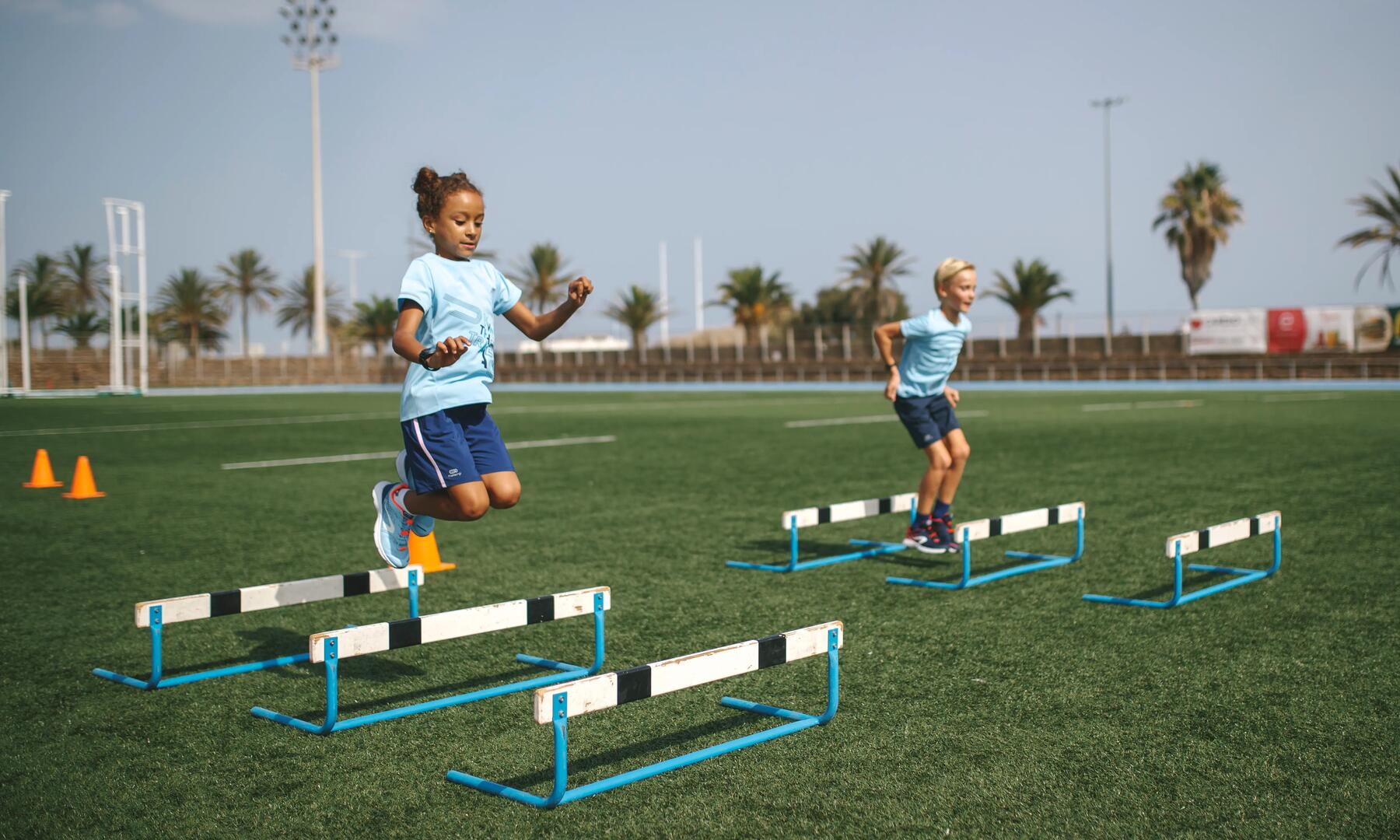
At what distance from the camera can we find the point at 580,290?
4.58 m

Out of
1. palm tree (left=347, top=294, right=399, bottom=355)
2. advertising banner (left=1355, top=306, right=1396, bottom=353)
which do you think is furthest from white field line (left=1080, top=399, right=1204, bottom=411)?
palm tree (left=347, top=294, right=399, bottom=355)

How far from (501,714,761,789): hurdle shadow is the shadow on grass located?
3.18 ft

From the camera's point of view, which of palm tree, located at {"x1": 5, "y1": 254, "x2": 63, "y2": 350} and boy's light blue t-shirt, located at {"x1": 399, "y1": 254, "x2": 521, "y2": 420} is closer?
boy's light blue t-shirt, located at {"x1": 399, "y1": 254, "x2": 521, "y2": 420}

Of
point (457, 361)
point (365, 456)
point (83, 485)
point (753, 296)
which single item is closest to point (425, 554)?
point (457, 361)

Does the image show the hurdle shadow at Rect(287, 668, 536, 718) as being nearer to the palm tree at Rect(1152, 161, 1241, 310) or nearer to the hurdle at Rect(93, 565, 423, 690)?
the hurdle at Rect(93, 565, 423, 690)

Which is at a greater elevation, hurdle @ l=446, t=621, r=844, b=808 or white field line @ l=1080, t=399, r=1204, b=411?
white field line @ l=1080, t=399, r=1204, b=411

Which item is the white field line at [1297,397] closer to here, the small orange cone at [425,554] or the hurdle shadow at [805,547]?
the hurdle shadow at [805,547]

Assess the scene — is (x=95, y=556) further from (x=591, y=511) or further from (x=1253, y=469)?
(x=1253, y=469)

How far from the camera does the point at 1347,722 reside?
4172mm

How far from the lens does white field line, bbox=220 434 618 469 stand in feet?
49.6

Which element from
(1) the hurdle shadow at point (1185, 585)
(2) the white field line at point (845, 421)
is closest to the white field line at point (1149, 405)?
(2) the white field line at point (845, 421)

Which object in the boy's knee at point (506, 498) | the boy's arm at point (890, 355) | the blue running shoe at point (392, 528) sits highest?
the boy's arm at point (890, 355)

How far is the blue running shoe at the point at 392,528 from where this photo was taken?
505 cm

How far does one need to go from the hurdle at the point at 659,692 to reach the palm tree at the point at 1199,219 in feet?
202
